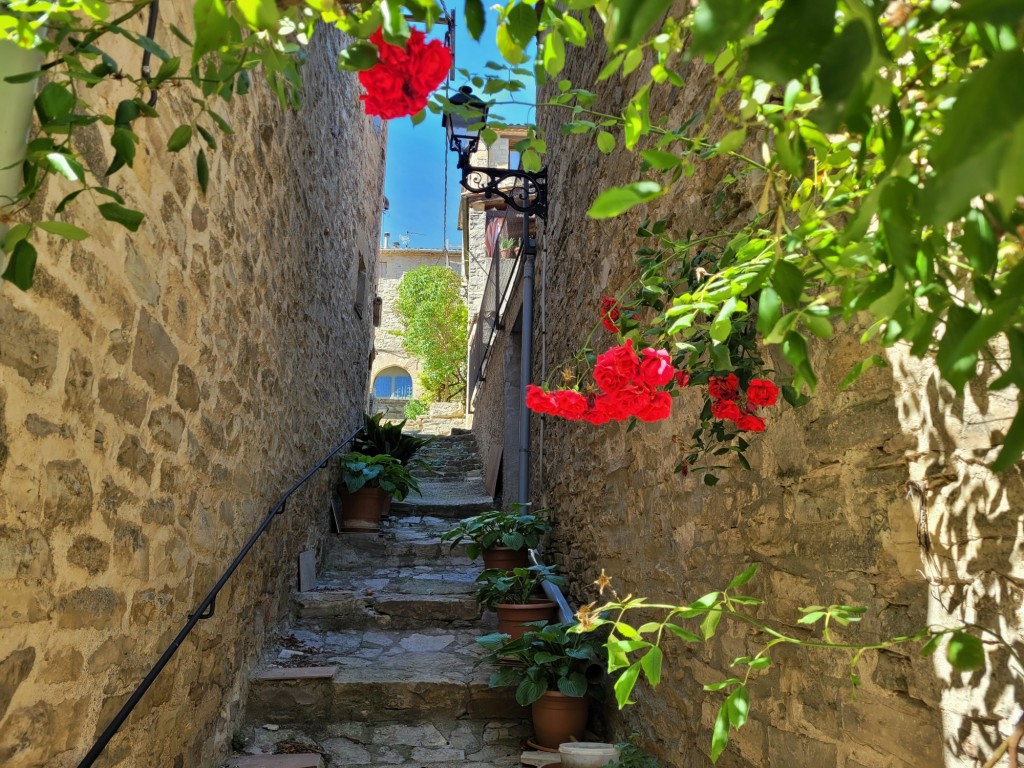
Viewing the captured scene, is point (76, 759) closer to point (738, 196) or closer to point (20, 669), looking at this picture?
point (20, 669)

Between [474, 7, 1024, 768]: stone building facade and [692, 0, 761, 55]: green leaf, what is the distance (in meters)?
0.95

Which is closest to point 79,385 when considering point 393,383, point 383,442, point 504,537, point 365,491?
point 504,537

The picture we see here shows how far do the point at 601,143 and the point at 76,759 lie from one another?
1734 millimetres

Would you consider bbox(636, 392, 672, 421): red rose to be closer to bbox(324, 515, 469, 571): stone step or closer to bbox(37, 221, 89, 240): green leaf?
bbox(37, 221, 89, 240): green leaf

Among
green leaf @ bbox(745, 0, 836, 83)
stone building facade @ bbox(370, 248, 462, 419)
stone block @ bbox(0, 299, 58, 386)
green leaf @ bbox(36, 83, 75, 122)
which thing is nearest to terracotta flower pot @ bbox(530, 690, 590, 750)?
stone block @ bbox(0, 299, 58, 386)

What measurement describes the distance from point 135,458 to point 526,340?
12.8ft

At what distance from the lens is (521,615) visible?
12.2ft

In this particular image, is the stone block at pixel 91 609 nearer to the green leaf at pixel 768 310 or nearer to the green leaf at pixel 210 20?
the green leaf at pixel 210 20

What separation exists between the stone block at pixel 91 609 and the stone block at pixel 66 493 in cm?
17

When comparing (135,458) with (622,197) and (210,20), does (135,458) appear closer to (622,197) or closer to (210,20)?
(210,20)

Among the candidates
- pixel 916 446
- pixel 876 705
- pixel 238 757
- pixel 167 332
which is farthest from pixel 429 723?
pixel 916 446

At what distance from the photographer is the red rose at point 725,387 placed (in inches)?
61.6

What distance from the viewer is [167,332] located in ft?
7.09

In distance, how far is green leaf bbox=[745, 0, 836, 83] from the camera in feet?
1.44
